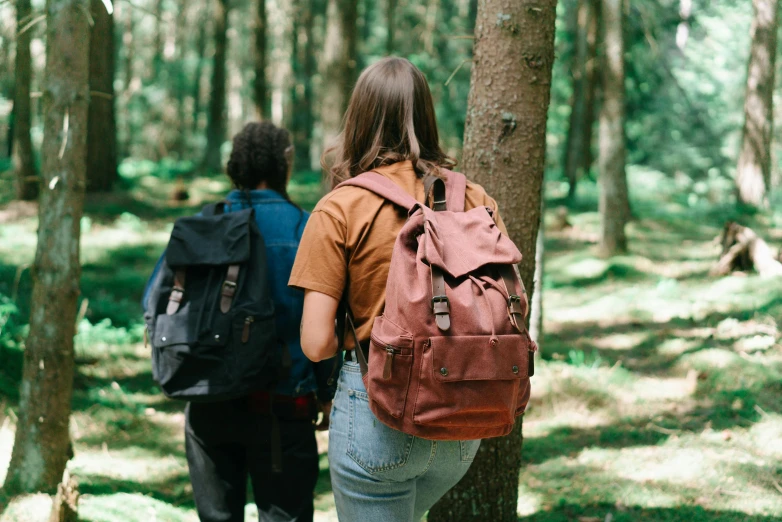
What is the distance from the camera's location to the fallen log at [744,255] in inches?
380

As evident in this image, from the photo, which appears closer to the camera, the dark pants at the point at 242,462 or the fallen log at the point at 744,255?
the dark pants at the point at 242,462

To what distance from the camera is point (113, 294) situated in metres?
9.45

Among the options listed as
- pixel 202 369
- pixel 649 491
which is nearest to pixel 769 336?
pixel 649 491

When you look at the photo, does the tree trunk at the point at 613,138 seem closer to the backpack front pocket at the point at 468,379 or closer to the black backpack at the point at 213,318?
the black backpack at the point at 213,318

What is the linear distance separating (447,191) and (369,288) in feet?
1.39

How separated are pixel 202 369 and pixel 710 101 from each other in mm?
24944

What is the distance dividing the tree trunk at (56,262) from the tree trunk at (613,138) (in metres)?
9.61

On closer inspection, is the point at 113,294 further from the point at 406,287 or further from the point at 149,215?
the point at 406,287

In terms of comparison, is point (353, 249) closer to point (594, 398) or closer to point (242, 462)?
point (242, 462)

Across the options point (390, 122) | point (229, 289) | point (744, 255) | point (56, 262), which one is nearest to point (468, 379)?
point (390, 122)

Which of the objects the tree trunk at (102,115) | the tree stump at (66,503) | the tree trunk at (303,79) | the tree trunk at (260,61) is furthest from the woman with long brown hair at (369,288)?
the tree trunk at (303,79)

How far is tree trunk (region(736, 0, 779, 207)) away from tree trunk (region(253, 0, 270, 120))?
10.2m

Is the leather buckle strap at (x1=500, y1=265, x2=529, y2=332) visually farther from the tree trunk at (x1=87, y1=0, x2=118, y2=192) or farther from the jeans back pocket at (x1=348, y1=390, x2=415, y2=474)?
the tree trunk at (x1=87, y1=0, x2=118, y2=192)

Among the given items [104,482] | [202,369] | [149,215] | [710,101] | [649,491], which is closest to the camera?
[202,369]
